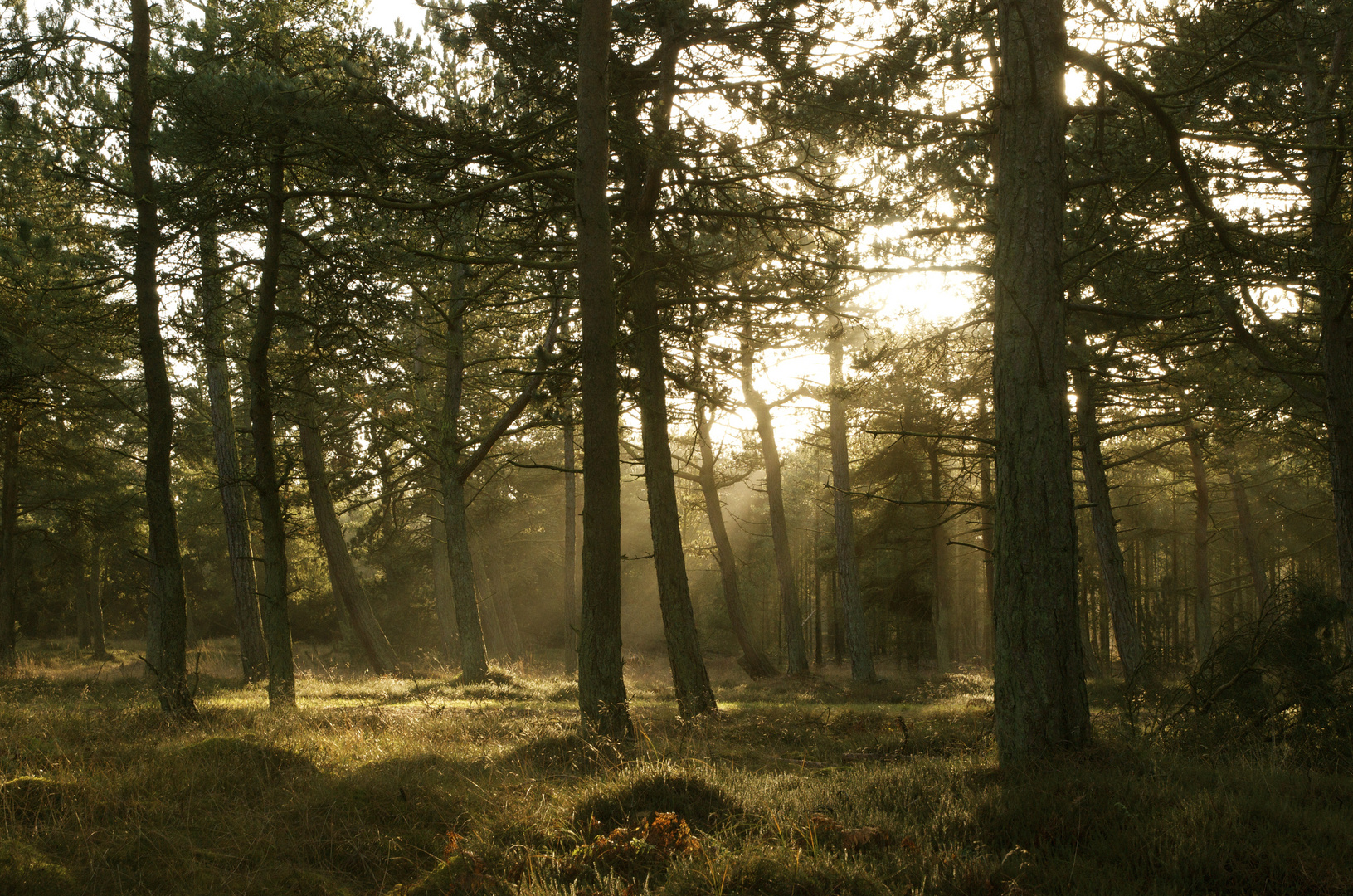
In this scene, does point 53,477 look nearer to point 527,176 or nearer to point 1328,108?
point 527,176

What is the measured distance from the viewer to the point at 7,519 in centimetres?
1778

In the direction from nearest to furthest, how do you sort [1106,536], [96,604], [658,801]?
[658,801]
[1106,536]
[96,604]

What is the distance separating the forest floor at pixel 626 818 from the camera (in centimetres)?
374

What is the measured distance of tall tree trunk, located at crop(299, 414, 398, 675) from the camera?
55.9ft

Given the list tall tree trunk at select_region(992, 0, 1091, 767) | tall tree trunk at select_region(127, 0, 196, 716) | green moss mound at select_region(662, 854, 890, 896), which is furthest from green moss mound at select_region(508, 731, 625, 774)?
tall tree trunk at select_region(127, 0, 196, 716)

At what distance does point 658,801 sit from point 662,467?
544 centimetres

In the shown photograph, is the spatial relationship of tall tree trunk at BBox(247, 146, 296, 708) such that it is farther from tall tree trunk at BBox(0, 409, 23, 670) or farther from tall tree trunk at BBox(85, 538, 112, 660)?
tall tree trunk at BBox(85, 538, 112, 660)

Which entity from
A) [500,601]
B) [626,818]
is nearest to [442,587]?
[500,601]

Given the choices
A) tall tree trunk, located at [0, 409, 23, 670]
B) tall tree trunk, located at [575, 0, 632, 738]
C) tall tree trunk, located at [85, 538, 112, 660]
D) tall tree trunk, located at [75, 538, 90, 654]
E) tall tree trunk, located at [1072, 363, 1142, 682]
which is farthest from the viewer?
tall tree trunk, located at [75, 538, 90, 654]

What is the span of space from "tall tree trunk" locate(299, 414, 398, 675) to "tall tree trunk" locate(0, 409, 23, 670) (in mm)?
6135

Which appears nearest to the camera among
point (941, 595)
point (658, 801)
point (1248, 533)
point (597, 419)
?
point (658, 801)

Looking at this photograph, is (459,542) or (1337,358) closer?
(1337,358)

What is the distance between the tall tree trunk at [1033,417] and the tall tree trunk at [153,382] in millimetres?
7976

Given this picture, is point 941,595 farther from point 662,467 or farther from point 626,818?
point 626,818
